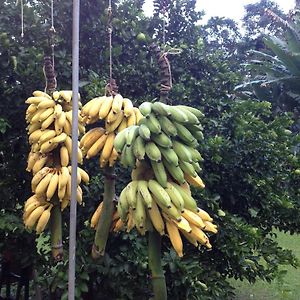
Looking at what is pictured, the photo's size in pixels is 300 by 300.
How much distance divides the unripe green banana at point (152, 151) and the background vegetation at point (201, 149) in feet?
4.22

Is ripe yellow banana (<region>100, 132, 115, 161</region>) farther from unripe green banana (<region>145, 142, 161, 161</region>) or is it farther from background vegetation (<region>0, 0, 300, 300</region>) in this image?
background vegetation (<region>0, 0, 300, 300</region>)

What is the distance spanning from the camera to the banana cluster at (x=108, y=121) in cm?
175

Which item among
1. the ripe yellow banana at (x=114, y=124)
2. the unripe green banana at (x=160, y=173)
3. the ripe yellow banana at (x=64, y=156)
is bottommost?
the unripe green banana at (x=160, y=173)

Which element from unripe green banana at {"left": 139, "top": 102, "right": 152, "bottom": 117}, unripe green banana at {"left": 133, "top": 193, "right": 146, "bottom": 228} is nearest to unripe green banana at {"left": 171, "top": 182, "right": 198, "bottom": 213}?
unripe green banana at {"left": 133, "top": 193, "right": 146, "bottom": 228}

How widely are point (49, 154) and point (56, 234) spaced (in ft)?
1.01

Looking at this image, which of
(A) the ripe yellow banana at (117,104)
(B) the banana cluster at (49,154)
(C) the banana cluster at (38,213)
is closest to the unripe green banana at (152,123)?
(A) the ripe yellow banana at (117,104)

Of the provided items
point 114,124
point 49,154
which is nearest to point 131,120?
point 114,124

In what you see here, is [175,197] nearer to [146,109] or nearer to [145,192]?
[145,192]

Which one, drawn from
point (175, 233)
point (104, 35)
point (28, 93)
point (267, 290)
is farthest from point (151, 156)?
point (267, 290)

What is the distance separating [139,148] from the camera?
4.87 ft

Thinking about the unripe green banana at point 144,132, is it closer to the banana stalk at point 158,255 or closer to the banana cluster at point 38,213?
the banana stalk at point 158,255

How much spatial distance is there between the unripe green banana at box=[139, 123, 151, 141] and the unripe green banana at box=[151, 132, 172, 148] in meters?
0.03

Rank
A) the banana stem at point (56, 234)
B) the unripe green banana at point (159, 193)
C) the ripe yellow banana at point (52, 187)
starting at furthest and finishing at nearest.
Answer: the banana stem at point (56, 234), the ripe yellow banana at point (52, 187), the unripe green banana at point (159, 193)

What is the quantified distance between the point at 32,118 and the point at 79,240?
105 cm
